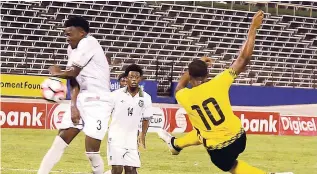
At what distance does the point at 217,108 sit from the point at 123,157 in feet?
6.06

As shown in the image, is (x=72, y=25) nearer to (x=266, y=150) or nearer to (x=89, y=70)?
(x=89, y=70)

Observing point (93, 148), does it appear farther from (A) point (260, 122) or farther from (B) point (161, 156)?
(A) point (260, 122)

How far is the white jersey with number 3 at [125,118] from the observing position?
31.3ft

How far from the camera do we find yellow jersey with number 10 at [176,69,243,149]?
8.12m

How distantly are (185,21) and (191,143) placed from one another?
27.6m

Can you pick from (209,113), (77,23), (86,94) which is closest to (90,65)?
(86,94)

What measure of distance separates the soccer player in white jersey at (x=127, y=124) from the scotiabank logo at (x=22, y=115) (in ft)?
48.4

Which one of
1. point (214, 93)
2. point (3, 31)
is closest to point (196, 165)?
point (214, 93)

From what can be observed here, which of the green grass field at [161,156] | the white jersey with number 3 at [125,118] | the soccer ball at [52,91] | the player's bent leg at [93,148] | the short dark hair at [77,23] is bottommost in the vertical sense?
the green grass field at [161,156]

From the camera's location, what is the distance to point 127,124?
31.5 feet

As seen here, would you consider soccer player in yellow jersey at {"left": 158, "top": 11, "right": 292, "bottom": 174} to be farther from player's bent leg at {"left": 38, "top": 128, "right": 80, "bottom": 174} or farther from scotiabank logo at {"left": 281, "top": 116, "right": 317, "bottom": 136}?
scotiabank logo at {"left": 281, "top": 116, "right": 317, "bottom": 136}

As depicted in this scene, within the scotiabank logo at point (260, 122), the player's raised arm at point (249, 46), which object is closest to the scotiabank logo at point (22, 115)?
the scotiabank logo at point (260, 122)

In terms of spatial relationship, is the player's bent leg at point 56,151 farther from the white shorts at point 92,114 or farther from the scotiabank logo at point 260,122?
the scotiabank logo at point 260,122

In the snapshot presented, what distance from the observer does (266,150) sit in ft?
68.2
